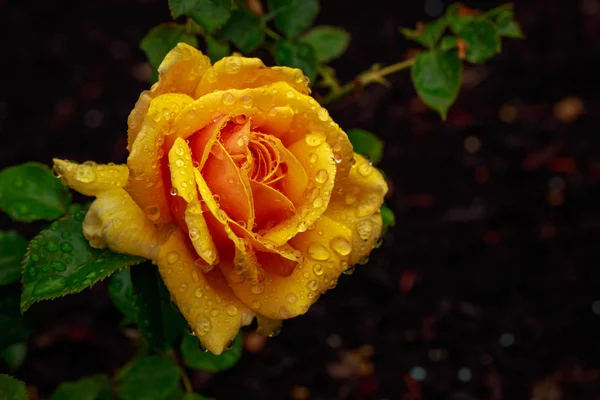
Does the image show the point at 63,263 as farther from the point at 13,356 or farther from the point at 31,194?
the point at 13,356

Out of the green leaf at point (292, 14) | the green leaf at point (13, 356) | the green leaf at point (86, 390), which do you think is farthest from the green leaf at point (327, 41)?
the green leaf at point (13, 356)

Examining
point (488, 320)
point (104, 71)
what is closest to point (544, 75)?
point (488, 320)

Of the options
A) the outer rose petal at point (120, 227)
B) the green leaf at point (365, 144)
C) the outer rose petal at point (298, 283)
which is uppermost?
the outer rose petal at point (120, 227)

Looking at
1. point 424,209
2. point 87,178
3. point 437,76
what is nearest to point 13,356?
point 87,178

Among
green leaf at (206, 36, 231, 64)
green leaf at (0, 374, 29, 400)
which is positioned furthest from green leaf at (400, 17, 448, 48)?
green leaf at (0, 374, 29, 400)

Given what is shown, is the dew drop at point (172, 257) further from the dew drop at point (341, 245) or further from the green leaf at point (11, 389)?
the green leaf at point (11, 389)

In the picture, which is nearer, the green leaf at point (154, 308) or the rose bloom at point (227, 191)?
the rose bloom at point (227, 191)

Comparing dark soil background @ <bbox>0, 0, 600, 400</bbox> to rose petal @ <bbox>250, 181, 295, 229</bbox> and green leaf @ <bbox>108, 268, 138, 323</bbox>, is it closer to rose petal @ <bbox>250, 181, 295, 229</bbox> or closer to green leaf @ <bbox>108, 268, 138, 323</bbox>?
green leaf @ <bbox>108, 268, 138, 323</bbox>
